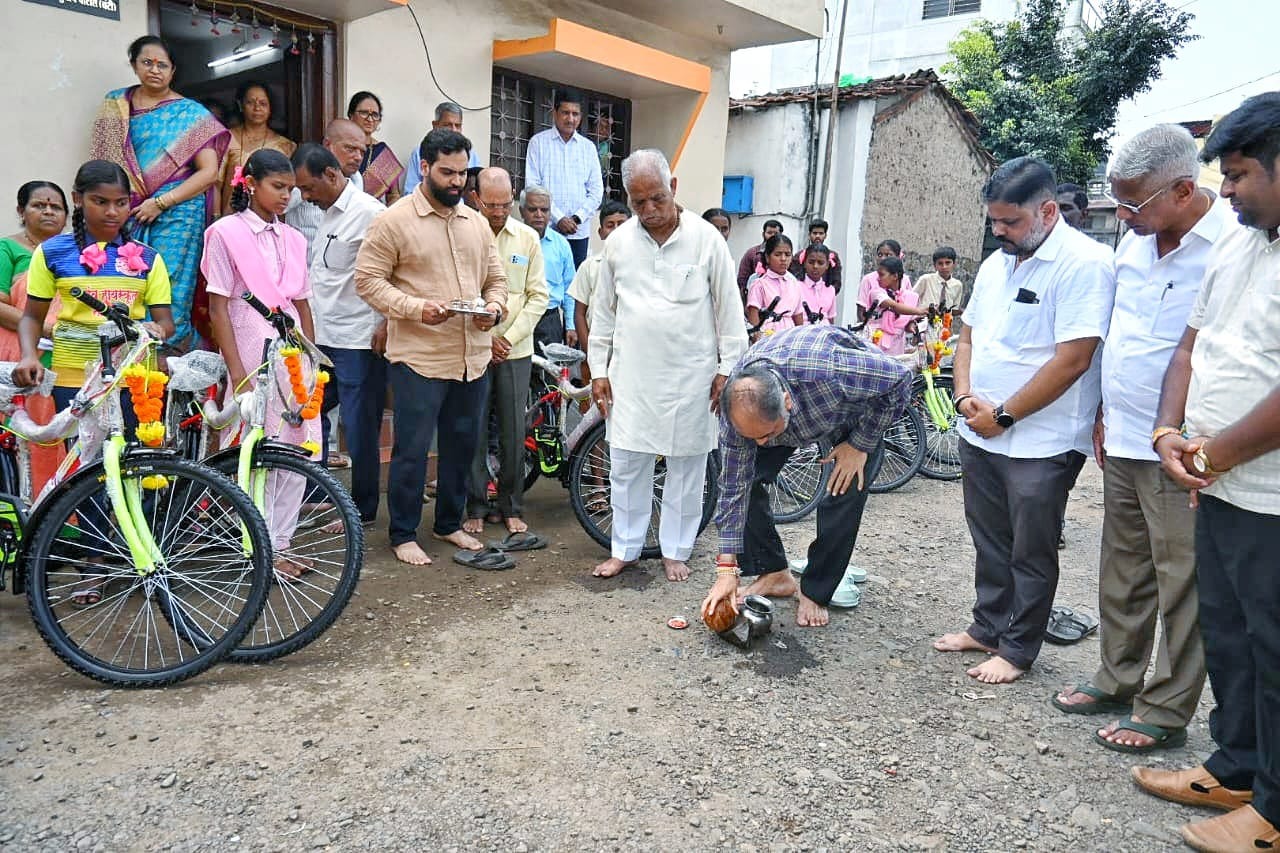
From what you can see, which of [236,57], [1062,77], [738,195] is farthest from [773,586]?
A: [1062,77]

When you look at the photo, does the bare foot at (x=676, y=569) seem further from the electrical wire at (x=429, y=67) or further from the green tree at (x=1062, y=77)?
the green tree at (x=1062, y=77)

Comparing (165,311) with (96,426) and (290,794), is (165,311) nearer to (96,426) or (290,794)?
(96,426)

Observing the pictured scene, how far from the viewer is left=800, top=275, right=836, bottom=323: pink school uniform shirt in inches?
287

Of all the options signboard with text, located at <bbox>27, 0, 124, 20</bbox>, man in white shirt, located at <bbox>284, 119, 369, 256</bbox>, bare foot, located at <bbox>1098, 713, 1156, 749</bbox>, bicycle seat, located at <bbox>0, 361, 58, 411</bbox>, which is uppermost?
signboard with text, located at <bbox>27, 0, 124, 20</bbox>

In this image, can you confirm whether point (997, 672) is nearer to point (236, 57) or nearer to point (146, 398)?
point (146, 398)

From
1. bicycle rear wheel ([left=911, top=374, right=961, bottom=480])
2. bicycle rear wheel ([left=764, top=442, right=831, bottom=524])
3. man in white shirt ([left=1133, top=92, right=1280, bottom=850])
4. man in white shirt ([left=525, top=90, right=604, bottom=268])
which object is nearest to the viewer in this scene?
man in white shirt ([left=1133, top=92, right=1280, bottom=850])

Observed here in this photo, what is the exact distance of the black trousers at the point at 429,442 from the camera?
424cm

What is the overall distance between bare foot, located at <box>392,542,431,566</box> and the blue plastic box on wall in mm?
8657

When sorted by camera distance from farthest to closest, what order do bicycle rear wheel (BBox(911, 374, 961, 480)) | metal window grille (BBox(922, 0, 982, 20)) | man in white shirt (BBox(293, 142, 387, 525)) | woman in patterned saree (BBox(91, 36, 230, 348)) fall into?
metal window grille (BBox(922, 0, 982, 20))
bicycle rear wheel (BBox(911, 374, 961, 480))
woman in patterned saree (BBox(91, 36, 230, 348))
man in white shirt (BBox(293, 142, 387, 525))

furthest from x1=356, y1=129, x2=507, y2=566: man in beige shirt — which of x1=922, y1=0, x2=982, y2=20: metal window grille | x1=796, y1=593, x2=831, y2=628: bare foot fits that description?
x1=922, y1=0, x2=982, y2=20: metal window grille

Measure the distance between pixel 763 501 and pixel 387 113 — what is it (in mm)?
4294

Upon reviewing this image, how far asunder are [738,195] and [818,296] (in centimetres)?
505

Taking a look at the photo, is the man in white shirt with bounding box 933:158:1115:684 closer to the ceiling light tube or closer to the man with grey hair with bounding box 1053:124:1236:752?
A: the man with grey hair with bounding box 1053:124:1236:752

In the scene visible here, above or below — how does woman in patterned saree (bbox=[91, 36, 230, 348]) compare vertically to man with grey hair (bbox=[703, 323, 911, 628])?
above
